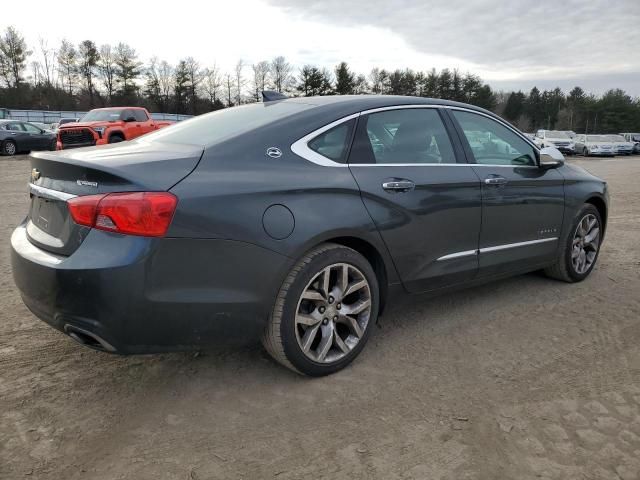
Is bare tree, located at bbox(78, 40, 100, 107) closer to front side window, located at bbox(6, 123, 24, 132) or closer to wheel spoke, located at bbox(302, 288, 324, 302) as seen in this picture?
front side window, located at bbox(6, 123, 24, 132)

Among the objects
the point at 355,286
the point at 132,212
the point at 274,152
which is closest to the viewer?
the point at 132,212

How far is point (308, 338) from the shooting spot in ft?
9.28

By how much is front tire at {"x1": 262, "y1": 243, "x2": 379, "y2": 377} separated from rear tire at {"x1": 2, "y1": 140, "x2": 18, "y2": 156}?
23.4m

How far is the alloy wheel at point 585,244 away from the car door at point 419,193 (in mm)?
1529

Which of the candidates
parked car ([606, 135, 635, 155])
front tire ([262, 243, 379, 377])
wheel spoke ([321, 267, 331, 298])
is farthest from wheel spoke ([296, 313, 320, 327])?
parked car ([606, 135, 635, 155])

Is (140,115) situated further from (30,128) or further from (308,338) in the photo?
(308,338)

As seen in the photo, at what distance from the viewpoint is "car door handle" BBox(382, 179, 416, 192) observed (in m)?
3.10

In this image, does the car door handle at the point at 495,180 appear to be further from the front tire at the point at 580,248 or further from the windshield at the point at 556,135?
the windshield at the point at 556,135

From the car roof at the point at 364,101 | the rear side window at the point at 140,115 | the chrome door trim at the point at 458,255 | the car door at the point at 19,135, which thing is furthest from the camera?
the car door at the point at 19,135

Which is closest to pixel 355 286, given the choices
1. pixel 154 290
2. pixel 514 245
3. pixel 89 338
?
pixel 154 290

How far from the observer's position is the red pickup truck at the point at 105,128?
16.7 meters

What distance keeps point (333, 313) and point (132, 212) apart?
1219 mm

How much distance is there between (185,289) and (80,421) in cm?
84

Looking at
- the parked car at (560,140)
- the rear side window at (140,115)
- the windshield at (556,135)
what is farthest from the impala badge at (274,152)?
the windshield at (556,135)
